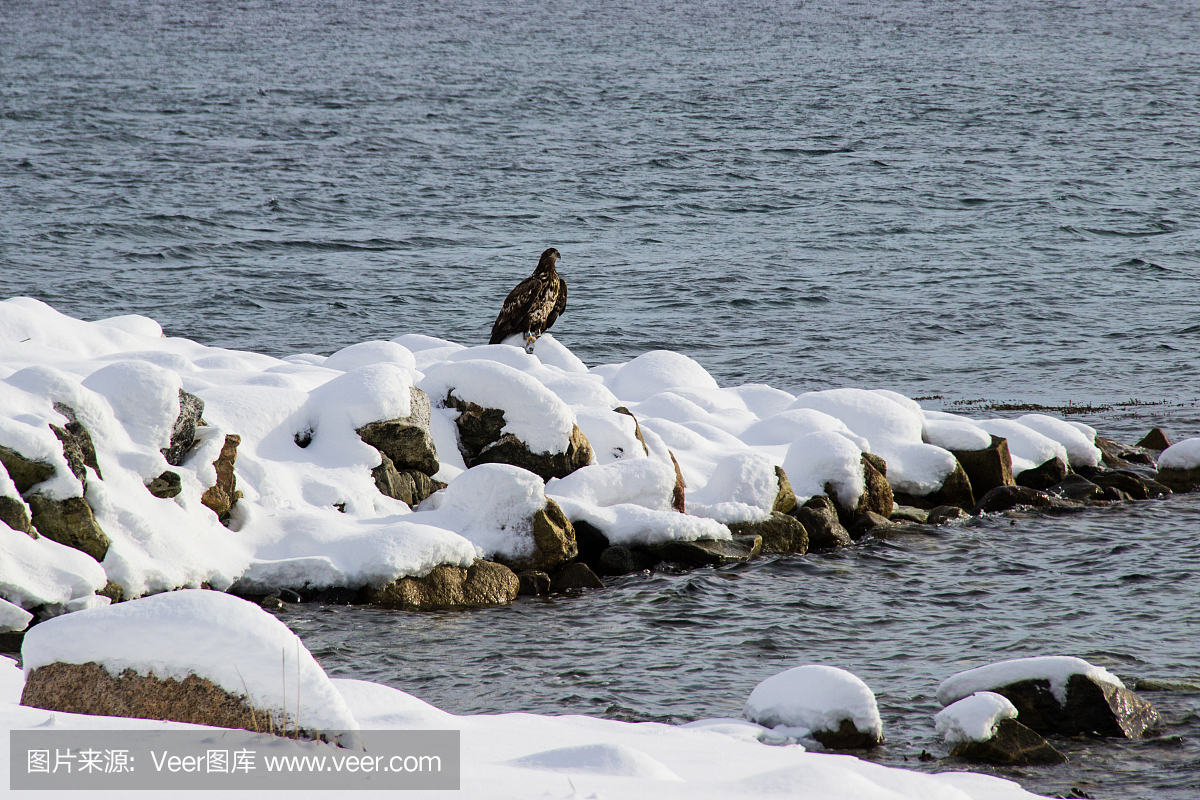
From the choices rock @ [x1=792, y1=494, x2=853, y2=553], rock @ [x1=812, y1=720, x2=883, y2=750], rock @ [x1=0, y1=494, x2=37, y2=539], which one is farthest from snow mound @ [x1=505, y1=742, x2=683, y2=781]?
rock @ [x1=792, y1=494, x2=853, y2=553]

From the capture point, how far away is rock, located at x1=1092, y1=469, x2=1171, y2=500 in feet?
36.9

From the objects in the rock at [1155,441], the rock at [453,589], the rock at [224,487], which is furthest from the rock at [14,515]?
the rock at [1155,441]

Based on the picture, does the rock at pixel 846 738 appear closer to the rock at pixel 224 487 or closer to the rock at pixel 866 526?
the rock at pixel 866 526

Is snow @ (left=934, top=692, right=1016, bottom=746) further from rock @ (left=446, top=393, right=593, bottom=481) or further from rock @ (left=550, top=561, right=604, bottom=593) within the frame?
rock @ (left=446, top=393, right=593, bottom=481)

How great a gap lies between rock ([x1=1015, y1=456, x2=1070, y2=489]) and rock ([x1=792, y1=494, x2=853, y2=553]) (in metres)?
2.78

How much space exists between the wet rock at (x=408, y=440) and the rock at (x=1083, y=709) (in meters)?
5.03

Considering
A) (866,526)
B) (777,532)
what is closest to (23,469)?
(777,532)

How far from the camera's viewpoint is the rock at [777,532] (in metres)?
9.43

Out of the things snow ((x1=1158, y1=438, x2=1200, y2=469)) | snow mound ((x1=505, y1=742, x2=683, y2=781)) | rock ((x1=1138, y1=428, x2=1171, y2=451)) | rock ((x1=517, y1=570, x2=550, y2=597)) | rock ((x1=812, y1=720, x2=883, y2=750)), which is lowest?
rock ((x1=517, y1=570, x2=550, y2=597))

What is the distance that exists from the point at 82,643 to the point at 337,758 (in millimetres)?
1221

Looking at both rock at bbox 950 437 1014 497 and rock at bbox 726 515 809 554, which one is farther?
rock at bbox 950 437 1014 497

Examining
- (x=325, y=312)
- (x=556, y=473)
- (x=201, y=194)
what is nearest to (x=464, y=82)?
(x=201, y=194)

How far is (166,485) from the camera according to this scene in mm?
7957

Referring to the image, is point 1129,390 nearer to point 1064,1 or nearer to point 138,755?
point 138,755
